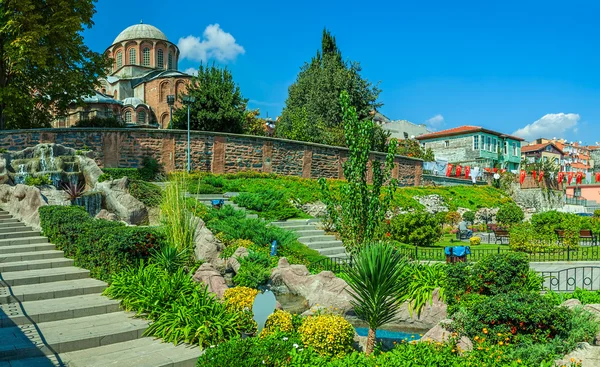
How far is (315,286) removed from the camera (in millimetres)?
10688

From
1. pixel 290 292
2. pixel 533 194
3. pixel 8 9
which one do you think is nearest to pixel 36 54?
pixel 8 9

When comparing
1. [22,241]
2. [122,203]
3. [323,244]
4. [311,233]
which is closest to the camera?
[22,241]

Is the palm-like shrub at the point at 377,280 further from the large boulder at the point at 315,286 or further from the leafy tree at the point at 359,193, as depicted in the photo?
the large boulder at the point at 315,286

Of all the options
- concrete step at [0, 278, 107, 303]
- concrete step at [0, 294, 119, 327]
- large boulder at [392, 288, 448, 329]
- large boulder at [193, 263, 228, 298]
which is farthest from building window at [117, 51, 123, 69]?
large boulder at [392, 288, 448, 329]

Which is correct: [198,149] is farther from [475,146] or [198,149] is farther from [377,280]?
[475,146]

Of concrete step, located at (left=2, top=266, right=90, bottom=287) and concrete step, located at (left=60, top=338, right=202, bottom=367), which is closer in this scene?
concrete step, located at (left=60, top=338, right=202, bottom=367)

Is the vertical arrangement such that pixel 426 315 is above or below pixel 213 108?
below

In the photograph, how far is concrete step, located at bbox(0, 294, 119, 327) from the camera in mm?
7371

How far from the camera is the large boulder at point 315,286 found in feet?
33.4

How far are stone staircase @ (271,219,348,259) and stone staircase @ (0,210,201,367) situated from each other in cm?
818

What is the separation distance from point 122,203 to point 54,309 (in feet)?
26.1

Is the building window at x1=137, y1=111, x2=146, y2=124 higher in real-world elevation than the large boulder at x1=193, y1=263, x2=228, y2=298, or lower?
higher

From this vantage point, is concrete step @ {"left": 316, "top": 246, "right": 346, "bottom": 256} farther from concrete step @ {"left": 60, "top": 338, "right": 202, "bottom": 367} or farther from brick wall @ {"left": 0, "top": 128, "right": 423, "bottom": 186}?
concrete step @ {"left": 60, "top": 338, "right": 202, "bottom": 367}

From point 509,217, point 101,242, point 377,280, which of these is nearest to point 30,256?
point 101,242
